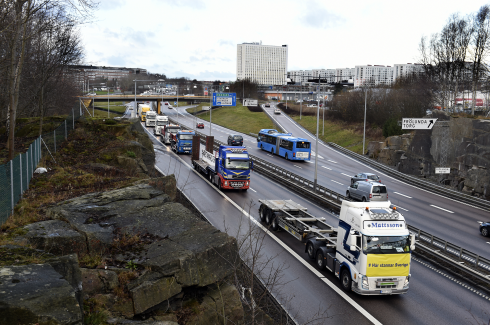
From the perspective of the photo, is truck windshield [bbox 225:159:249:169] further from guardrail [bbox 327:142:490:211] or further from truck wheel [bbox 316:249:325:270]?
guardrail [bbox 327:142:490:211]

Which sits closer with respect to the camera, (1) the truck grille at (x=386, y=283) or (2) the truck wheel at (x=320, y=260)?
(1) the truck grille at (x=386, y=283)

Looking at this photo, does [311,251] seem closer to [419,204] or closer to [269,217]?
[269,217]

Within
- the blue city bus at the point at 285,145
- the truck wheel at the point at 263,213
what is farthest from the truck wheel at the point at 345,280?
the blue city bus at the point at 285,145

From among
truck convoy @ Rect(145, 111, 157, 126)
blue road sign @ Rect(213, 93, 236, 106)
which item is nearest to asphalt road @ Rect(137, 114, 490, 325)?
blue road sign @ Rect(213, 93, 236, 106)

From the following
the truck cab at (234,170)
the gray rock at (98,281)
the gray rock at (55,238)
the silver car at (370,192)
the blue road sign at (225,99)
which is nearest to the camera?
the gray rock at (98,281)

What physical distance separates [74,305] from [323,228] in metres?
14.7

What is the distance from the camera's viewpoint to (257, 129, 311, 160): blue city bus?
49406mm

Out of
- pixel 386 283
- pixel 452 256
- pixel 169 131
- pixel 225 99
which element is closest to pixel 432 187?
pixel 452 256

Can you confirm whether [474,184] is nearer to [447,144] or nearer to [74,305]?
[447,144]

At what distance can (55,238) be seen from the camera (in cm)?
1046

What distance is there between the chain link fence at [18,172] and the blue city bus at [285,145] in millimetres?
30473

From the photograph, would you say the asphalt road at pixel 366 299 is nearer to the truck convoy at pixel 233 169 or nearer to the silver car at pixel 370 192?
the silver car at pixel 370 192

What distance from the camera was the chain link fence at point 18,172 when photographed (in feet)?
40.2

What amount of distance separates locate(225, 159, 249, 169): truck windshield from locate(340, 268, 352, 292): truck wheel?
701 inches
